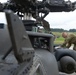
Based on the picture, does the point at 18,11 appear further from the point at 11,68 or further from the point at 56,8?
the point at 11,68

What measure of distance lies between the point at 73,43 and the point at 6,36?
5.14 meters

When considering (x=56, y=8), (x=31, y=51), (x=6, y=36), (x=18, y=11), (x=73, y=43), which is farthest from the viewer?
(x=73, y=43)

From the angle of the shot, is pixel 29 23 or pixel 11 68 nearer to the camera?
pixel 11 68

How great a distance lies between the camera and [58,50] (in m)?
4.17

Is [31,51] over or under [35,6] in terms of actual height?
over

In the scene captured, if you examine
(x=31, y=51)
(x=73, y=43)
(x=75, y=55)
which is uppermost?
(x=31, y=51)

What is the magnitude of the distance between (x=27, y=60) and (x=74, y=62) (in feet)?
5.38

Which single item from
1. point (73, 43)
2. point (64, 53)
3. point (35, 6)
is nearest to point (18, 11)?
point (35, 6)

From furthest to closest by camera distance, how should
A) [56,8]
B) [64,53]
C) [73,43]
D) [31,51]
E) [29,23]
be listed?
[73,43] < [56,8] < [64,53] < [29,23] < [31,51]

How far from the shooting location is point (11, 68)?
2354 mm

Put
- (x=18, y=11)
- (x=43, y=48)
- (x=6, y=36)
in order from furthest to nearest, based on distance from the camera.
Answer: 1. (x=18, y=11)
2. (x=43, y=48)
3. (x=6, y=36)

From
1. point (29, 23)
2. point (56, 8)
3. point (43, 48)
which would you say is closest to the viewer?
point (43, 48)

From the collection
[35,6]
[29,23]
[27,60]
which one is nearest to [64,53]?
[29,23]

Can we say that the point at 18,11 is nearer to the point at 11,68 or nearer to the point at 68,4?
the point at 68,4
